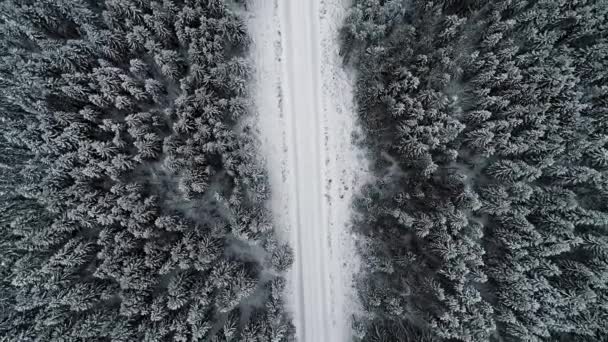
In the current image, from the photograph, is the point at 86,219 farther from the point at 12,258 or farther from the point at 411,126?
the point at 411,126

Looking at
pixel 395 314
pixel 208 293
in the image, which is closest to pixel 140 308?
pixel 208 293

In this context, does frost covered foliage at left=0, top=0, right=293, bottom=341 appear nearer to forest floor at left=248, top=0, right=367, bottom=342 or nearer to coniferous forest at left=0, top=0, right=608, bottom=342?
coniferous forest at left=0, top=0, right=608, bottom=342

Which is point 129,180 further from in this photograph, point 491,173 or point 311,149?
point 491,173

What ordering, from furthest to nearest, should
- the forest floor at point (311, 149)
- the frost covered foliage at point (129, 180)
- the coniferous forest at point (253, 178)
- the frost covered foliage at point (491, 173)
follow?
the forest floor at point (311, 149) < the frost covered foliage at point (129, 180) < the coniferous forest at point (253, 178) < the frost covered foliage at point (491, 173)

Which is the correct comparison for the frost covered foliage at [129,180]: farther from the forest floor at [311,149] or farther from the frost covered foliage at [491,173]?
the frost covered foliage at [491,173]

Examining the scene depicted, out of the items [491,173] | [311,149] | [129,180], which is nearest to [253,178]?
[311,149]

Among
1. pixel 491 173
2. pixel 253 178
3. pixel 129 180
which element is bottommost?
pixel 129 180

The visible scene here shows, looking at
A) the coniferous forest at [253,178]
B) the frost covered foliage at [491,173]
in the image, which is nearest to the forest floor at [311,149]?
the coniferous forest at [253,178]
